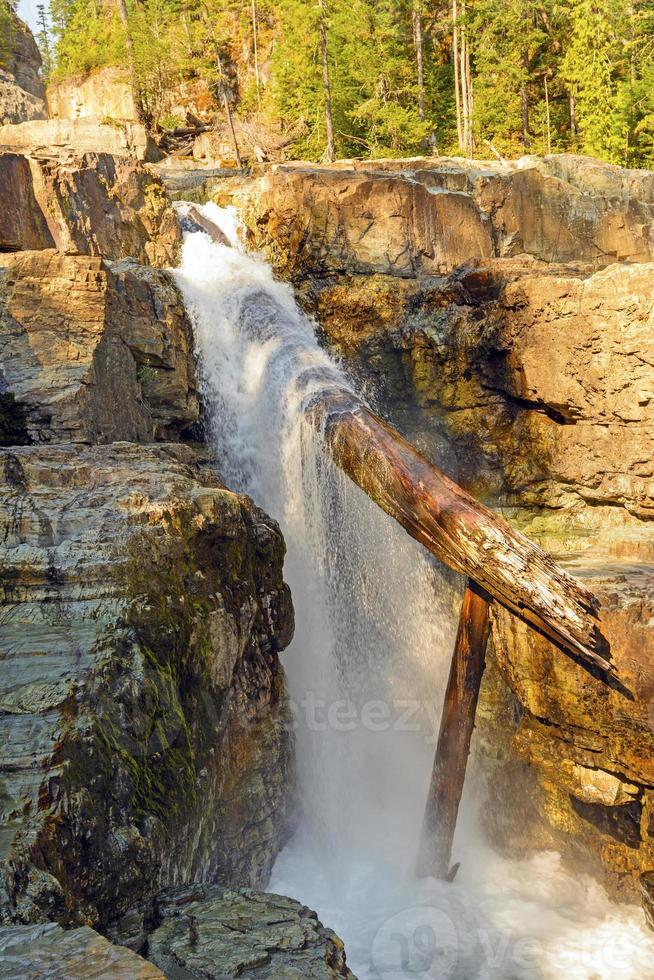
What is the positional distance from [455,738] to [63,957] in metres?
5.09

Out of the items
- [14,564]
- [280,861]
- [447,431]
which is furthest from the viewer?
[447,431]

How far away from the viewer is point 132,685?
4918 mm

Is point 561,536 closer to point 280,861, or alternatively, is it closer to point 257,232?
point 280,861

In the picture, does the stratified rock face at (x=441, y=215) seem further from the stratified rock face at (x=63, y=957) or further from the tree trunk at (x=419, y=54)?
the stratified rock face at (x=63, y=957)

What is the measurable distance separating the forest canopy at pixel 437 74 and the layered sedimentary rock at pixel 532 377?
9668mm

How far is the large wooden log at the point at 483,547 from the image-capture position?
7.02 meters

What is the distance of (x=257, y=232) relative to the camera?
48.2 ft

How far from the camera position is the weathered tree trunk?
7.38 metres

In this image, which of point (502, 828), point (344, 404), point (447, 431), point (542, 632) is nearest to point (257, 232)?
point (447, 431)

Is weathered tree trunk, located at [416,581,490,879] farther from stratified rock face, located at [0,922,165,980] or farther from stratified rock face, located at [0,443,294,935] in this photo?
stratified rock face, located at [0,922,165,980]

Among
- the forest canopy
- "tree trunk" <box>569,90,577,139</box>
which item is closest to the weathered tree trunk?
the forest canopy

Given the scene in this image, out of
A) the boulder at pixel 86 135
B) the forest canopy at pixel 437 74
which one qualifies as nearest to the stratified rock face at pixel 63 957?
the boulder at pixel 86 135

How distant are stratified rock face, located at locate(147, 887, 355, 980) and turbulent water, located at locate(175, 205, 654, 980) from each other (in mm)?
2165

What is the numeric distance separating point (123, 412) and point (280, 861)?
537 centimetres
